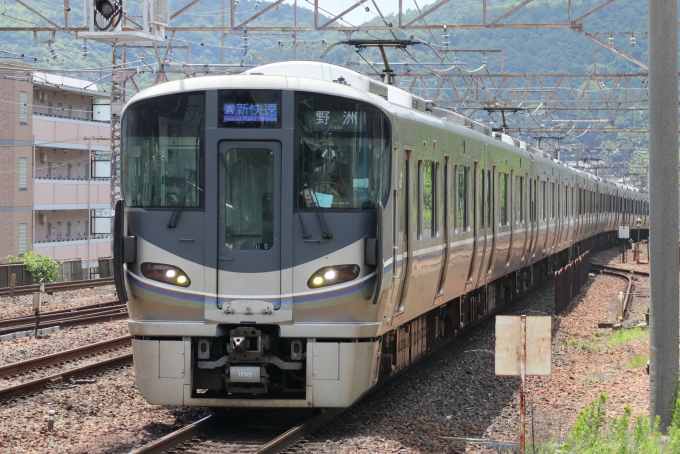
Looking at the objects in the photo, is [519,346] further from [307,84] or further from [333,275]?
[307,84]

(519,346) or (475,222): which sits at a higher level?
(475,222)

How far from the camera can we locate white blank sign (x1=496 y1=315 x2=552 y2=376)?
24.2 ft

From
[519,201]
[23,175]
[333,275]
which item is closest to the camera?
[333,275]

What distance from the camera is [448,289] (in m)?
12.0

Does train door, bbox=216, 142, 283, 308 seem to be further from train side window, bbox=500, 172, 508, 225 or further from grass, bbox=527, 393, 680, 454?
train side window, bbox=500, 172, 508, 225

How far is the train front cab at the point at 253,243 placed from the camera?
8062mm

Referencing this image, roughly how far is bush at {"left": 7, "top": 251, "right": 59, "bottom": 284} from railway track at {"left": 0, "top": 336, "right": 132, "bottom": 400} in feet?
46.4

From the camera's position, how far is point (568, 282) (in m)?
20.8

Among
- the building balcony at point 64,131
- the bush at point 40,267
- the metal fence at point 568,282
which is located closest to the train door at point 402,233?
the metal fence at point 568,282

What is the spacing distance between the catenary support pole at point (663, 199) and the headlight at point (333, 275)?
7.66ft

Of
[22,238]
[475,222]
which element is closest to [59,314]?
[475,222]

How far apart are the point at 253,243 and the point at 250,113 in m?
1.01

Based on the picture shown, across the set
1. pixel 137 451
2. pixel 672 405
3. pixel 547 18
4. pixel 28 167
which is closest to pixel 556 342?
pixel 672 405

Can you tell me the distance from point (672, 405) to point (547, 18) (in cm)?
9260
